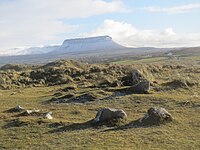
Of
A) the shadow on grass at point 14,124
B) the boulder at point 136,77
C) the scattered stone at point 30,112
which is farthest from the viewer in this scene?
the boulder at point 136,77

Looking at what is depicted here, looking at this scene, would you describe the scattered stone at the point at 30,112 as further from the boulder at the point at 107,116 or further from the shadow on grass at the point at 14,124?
the boulder at the point at 107,116

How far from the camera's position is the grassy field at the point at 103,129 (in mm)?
17533

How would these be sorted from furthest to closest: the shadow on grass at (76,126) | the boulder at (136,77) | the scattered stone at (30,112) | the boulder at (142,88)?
the boulder at (136,77) < the boulder at (142,88) < the scattered stone at (30,112) < the shadow on grass at (76,126)

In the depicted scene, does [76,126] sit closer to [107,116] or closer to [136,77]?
[107,116]

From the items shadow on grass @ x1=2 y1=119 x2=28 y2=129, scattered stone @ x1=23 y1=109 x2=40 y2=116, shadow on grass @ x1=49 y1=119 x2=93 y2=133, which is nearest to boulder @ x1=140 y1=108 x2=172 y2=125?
shadow on grass @ x1=49 y1=119 x2=93 y2=133

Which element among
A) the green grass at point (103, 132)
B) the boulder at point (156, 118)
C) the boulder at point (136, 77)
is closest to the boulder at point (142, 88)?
the green grass at point (103, 132)

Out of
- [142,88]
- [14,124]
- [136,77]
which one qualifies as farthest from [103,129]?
[136,77]

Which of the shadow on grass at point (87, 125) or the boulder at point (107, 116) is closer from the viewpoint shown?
the shadow on grass at point (87, 125)

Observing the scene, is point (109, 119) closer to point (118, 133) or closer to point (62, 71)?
point (118, 133)

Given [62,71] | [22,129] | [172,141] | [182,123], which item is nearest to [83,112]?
[22,129]

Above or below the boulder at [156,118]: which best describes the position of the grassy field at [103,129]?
below

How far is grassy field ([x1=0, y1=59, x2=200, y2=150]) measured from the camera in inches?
690

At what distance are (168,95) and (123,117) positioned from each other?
8965mm

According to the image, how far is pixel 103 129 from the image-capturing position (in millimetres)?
20156
